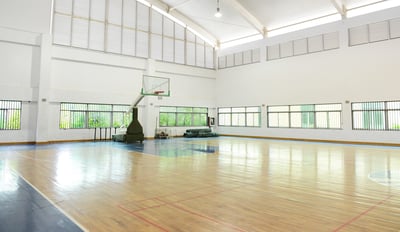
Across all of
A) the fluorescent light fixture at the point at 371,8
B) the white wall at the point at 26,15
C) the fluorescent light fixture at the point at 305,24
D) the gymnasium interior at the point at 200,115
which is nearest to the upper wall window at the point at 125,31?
the gymnasium interior at the point at 200,115

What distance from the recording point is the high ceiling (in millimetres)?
15016

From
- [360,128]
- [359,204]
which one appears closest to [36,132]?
[359,204]

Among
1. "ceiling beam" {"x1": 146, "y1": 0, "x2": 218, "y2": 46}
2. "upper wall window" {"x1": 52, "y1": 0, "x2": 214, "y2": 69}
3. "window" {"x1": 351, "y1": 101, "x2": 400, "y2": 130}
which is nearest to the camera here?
"window" {"x1": 351, "y1": 101, "x2": 400, "y2": 130}

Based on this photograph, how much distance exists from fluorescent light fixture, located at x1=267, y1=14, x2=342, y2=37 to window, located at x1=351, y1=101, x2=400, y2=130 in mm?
5448

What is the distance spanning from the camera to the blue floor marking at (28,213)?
3.00 meters

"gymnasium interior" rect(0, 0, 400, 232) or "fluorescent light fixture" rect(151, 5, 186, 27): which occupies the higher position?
"fluorescent light fixture" rect(151, 5, 186, 27)

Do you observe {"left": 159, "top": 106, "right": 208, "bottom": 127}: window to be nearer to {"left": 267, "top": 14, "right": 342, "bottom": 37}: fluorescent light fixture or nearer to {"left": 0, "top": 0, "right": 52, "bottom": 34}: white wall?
{"left": 267, "top": 14, "right": 342, "bottom": 37}: fluorescent light fixture

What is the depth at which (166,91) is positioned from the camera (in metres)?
16.5

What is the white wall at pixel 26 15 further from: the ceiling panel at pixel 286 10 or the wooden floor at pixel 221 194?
the ceiling panel at pixel 286 10

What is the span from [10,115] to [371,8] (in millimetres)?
20219

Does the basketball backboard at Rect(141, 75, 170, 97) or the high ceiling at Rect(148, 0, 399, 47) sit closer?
the high ceiling at Rect(148, 0, 399, 47)

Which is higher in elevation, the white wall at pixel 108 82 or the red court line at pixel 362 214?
the white wall at pixel 108 82

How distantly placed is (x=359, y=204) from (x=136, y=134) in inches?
462

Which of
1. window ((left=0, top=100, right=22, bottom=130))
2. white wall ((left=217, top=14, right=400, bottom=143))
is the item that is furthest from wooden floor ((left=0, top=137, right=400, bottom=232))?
white wall ((left=217, top=14, right=400, bottom=143))
